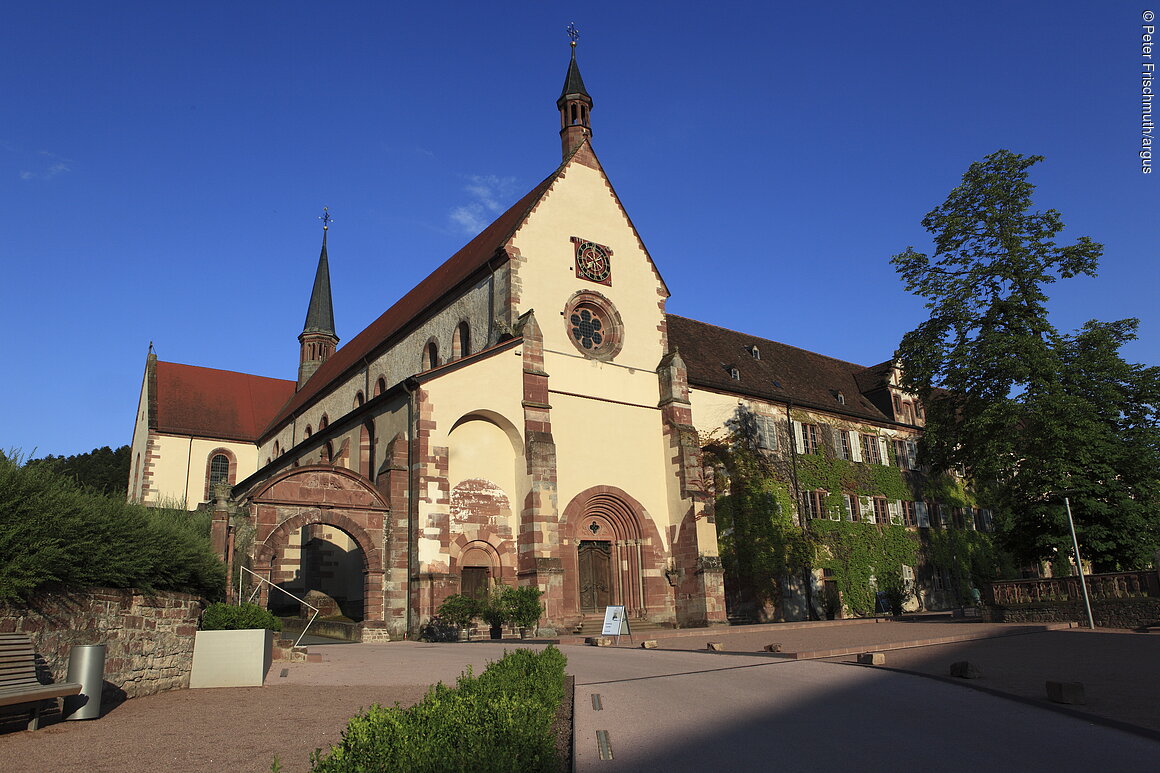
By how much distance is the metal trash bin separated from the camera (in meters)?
8.38

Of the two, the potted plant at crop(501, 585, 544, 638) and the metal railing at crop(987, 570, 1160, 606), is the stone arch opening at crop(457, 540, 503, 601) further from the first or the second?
the metal railing at crop(987, 570, 1160, 606)

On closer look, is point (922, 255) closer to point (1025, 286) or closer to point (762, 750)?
point (1025, 286)

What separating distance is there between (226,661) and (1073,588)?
18978 millimetres

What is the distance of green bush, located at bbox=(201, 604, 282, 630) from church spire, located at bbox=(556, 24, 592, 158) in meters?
20.3

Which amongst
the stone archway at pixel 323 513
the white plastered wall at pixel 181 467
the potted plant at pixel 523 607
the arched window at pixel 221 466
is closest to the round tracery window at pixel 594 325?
the stone archway at pixel 323 513

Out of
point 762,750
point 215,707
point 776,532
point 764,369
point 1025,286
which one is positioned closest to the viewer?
point 762,750

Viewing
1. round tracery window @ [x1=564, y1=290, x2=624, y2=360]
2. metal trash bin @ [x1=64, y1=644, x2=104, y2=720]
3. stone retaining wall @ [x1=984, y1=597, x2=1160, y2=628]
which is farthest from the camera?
round tracery window @ [x1=564, y1=290, x2=624, y2=360]

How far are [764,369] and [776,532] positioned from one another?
8.38 metres

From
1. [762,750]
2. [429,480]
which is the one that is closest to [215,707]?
[762,750]

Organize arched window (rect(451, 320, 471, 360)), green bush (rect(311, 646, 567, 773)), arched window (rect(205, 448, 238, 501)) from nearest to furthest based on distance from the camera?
green bush (rect(311, 646, 567, 773)), arched window (rect(451, 320, 471, 360)), arched window (rect(205, 448, 238, 501))

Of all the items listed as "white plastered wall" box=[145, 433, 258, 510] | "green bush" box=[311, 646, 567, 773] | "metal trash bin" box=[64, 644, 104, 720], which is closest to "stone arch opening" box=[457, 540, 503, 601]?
"metal trash bin" box=[64, 644, 104, 720]

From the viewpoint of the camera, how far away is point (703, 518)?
25344mm

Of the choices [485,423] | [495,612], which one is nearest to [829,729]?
[495,612]

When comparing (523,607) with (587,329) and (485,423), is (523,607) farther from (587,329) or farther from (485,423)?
(587,329)
